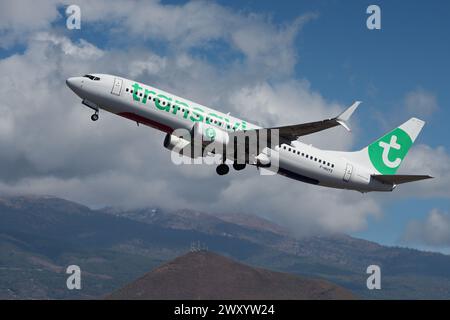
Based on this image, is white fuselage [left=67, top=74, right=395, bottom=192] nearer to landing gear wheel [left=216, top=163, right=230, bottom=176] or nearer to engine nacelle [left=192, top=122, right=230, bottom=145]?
engine nacelle [left=192, top=122, right=230, bottom=145]

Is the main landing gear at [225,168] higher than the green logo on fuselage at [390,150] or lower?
lower

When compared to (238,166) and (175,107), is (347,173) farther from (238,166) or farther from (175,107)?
(175,107)

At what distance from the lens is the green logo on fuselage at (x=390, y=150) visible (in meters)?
67.2

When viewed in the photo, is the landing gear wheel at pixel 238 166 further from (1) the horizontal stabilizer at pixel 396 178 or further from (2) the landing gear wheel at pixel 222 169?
(1) the horizontal stabilizer at pixel 396 178

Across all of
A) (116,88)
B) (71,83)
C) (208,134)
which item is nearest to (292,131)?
(208,134)

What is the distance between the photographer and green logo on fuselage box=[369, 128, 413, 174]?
67250 millimetres

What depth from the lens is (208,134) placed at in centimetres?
5559

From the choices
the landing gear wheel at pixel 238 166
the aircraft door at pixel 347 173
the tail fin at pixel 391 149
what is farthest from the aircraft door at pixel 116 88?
the tail fin at pixel 391 149

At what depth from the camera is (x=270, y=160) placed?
194 ft
